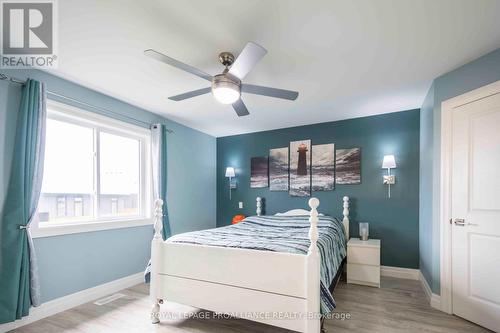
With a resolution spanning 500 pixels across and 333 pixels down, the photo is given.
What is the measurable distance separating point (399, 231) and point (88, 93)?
4444 mm

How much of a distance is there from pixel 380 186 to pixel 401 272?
4.03 feet

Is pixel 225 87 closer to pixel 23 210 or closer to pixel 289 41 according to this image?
pixel 289 41

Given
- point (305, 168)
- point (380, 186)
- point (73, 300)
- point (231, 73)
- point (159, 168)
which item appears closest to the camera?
point (231, 73)

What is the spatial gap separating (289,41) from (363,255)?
9.04 feet

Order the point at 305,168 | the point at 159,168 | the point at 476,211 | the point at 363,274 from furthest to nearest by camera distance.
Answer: the point at 305,168 < the point at 159,168 < the point at 363,274 < the point at 476,211

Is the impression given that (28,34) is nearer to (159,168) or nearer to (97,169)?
(97,169)

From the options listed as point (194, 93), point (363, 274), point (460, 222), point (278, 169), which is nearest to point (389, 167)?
point (460, 222)

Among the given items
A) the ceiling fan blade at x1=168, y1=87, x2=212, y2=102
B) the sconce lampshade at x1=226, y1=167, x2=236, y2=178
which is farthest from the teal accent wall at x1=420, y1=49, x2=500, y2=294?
the sconce lampshade at x1=226, y1=167, x2=236, y2=178

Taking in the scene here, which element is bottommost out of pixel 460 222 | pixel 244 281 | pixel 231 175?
pixel 244 281

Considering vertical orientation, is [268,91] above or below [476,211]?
above

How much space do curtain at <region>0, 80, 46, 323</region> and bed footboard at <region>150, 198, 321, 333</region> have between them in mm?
1066

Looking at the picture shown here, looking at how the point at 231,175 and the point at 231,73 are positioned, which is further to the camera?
the point at 231,175

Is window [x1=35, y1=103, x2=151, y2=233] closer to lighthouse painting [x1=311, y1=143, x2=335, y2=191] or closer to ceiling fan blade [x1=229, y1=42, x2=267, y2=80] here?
ceiling fan blade [x1=229, y1=42, x2=267, y2=80]

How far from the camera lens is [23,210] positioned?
222 centimetres
